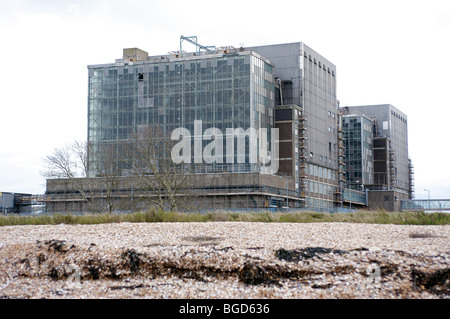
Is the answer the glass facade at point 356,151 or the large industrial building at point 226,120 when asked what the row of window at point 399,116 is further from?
the large industrial building at point 226,120

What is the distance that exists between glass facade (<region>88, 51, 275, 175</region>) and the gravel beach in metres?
59.2

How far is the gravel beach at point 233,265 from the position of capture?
13453mm

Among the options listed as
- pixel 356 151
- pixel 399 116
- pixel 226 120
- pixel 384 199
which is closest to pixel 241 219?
pixel 226 120

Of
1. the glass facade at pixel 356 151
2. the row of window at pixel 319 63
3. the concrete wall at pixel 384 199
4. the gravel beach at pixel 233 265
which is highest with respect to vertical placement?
the row of window at pixel 319 63

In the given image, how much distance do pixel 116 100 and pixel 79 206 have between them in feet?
58.0

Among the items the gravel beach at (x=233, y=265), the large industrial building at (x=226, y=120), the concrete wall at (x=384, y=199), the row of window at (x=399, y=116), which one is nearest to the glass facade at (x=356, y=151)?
the concrete wall at (x=384, y=199)

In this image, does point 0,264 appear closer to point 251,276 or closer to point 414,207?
point 251,276

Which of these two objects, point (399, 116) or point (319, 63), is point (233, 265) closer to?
point (319, 63)

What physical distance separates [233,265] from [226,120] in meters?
64.8

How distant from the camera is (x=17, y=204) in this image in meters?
89.9

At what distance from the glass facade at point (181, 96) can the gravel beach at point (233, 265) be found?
59166mm

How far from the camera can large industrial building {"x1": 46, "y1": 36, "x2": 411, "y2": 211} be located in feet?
247

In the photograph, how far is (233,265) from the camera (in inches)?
578

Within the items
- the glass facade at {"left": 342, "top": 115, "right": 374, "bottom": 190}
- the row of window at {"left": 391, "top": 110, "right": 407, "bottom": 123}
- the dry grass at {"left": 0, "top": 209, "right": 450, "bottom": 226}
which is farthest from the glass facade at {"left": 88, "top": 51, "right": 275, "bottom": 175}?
the row of window at {"left": 391, "top": 110, "right": 407, "bottom": 123}
